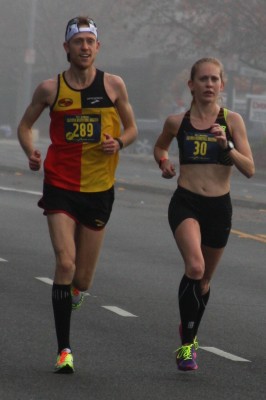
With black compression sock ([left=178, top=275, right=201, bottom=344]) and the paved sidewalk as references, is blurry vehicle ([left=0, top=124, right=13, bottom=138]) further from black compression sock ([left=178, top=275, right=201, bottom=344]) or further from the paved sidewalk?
black compression sock ([left=178, top=275, right=201, bottom=344])

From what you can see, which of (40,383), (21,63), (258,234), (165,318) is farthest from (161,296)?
(21,63)

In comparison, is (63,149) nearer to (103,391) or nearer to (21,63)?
(103,391)

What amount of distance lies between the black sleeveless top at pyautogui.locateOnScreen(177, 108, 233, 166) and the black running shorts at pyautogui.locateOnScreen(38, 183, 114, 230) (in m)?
0.55

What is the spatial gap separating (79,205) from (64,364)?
43.3 inches

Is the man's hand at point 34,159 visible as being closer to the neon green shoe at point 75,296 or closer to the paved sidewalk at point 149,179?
the neon green shoe at point 75,296

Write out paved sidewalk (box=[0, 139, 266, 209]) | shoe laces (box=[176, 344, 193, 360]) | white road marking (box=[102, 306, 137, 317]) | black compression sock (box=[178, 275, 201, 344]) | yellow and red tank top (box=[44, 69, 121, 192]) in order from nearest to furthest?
shoe laces (box=[176, 344, 193, 360])
black compression sock (box=[178, 275, 201, 344])
yellow and red tank top (box=[44, 69, 121, 192])
white road marking (box=[102, 306, 137, 317])
paved sidewalk (box=[0, 139, 266, 209])

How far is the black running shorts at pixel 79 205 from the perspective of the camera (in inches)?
340

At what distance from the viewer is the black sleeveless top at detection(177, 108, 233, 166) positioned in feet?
28.6

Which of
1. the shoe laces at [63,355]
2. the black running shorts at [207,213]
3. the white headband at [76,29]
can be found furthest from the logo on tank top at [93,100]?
the shoe laces at [63,355]

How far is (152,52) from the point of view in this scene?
60.8 metres

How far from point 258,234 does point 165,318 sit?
8242 millimetres

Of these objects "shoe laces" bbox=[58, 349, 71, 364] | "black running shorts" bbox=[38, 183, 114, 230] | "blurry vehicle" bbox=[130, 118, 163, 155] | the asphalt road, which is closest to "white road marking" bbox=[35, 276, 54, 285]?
the asphalt road

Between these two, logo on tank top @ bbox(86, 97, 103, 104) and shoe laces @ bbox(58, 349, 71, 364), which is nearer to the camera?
shoe laces @ bbox(58, 349, 71, 364)

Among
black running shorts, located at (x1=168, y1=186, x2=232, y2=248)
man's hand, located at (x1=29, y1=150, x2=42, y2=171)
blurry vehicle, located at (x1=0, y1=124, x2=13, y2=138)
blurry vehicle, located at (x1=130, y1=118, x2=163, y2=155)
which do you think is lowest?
blurry vehicle, located at (x1=0, y1=124, x2=13, y2=138)
